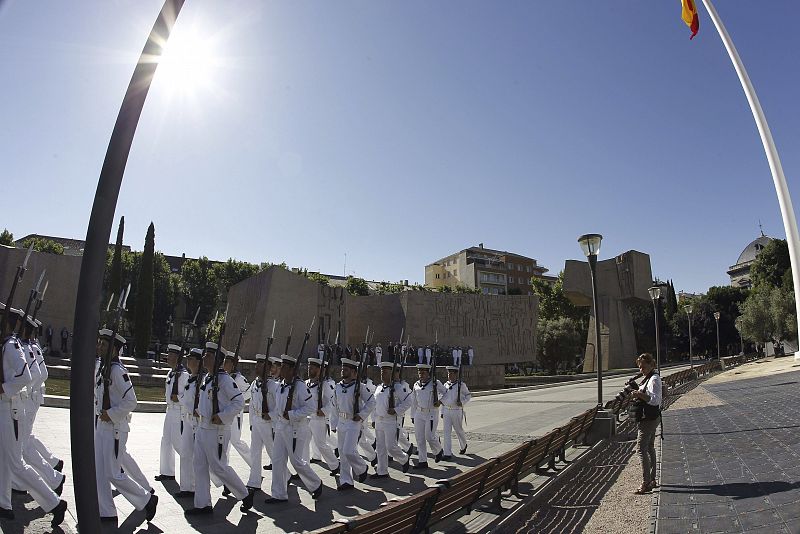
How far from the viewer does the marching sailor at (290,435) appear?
7852 mm

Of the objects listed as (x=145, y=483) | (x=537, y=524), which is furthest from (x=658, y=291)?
(x=145, y=483)

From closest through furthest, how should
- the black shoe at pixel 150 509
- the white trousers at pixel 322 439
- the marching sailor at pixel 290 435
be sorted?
the black shoe at pixel 150 509, the marching sailor at pixel 290 435, the white trousers at pixel 322 439

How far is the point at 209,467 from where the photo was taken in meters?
6.98

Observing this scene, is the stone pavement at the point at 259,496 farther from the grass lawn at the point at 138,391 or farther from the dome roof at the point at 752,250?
the dome roof at the point at 752,250

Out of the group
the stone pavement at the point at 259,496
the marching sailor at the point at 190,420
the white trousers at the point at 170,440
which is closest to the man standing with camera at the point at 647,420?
the stone pavement at the point at 259,496

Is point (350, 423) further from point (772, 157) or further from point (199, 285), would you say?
point (199, 285)

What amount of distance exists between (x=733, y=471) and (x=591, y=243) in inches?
270

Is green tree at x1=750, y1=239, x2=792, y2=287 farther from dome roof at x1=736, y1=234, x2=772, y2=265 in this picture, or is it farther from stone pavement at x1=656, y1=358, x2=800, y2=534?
stone pavement at x1=656, y1=358, x2=800, y2=534

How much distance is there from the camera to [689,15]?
10984mm

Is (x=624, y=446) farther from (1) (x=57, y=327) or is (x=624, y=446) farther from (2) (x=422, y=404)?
(1) (x=57, y=327)

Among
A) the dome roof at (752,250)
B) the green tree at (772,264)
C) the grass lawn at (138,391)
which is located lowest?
the grass lawn at (138,391)

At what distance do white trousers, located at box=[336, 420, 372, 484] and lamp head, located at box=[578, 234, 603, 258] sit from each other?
26.2ft

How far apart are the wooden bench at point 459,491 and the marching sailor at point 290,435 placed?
262 centimetres

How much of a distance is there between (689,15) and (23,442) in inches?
510
